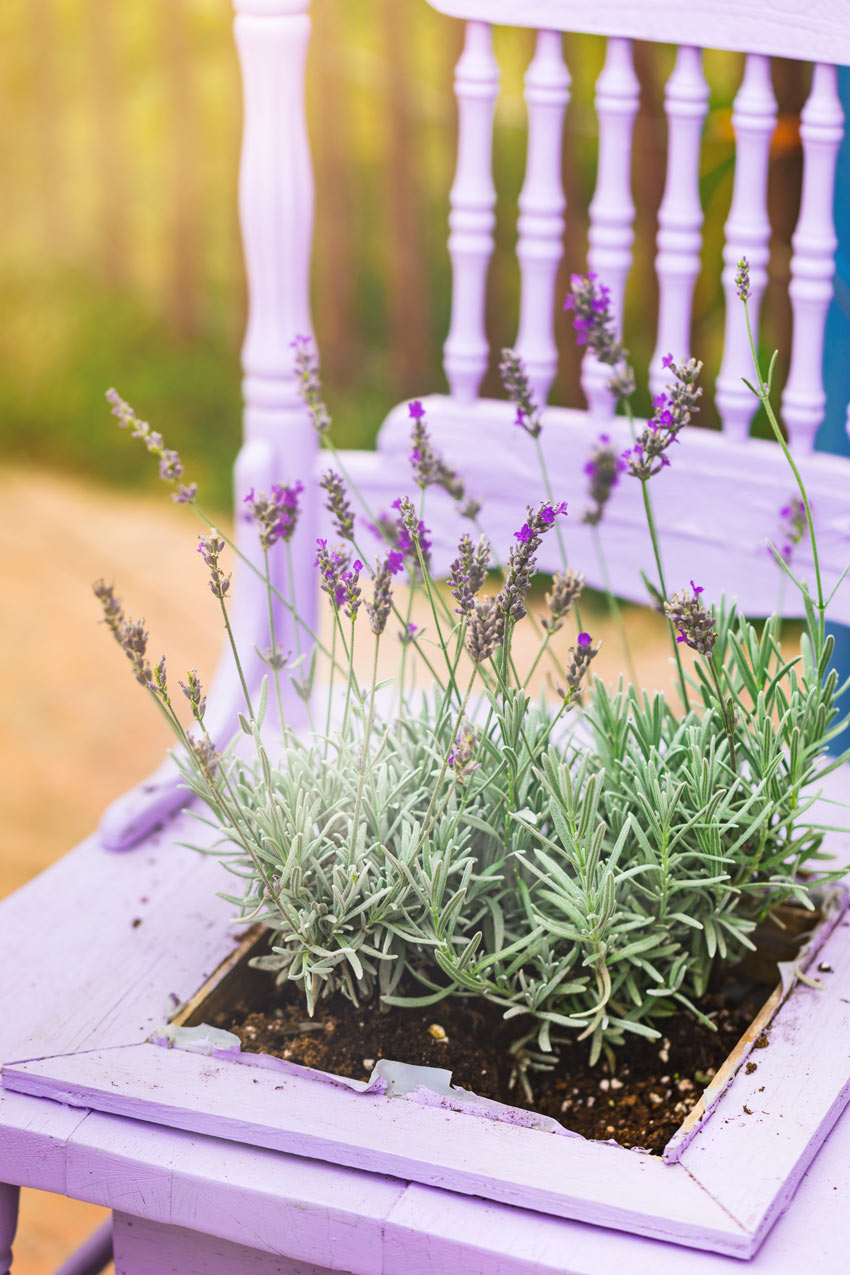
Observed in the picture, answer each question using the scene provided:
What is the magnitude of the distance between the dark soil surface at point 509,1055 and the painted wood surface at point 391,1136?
0.05 meters

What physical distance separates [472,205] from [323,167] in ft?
8.01

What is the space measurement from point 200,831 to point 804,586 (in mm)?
486

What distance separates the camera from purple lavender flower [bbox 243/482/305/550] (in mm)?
853

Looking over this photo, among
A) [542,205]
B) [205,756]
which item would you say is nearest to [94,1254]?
[205,756]

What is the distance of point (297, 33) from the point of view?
1.11 m

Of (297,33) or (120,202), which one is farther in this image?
(120,202)

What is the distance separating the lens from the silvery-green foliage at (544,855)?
82 centimetres

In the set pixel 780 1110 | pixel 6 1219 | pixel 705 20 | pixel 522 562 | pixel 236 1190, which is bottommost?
pixel 6 1219

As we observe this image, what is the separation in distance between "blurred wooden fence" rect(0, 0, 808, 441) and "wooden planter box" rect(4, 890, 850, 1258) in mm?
2173

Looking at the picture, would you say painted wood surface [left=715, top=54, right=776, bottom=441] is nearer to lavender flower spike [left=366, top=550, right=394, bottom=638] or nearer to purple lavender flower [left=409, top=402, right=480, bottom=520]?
purple lavender flower [left=409, top=402, right=480, bottom=520]

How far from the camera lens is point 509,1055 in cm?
89

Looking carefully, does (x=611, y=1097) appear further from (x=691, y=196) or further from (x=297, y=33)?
(x=297, y=33)

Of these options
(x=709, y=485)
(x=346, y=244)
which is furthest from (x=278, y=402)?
(x=346, y=244)

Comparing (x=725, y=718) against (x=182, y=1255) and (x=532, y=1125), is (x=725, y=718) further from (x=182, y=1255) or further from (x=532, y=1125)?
(x=182, y=1255)
